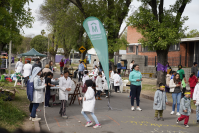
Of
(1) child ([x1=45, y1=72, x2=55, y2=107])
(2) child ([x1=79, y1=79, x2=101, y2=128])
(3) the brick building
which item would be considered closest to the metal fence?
(3) the brick building

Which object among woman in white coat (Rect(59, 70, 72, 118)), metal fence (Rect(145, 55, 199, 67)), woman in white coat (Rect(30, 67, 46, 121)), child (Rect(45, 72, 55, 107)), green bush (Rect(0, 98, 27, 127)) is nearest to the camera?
green bush (Rect(0, 98, 27, 127))

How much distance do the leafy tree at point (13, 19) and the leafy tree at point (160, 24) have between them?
7313mm

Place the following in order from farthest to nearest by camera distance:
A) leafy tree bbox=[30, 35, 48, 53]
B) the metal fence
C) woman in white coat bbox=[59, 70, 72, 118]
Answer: leafy tree bbox=[30, 35, 48, 53]
the metal fence
woman in white coat bbox=[59, 70, 72, 118]

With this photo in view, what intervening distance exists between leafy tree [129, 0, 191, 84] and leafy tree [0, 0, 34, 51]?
7.31 metres

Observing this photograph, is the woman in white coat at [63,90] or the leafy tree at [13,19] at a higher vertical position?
the leafy tree at [13,19]

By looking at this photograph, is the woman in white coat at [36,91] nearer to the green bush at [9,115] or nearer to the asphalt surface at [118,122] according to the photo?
the green bush at [9,115]

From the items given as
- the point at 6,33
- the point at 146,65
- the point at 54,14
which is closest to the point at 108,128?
the point at 6,33

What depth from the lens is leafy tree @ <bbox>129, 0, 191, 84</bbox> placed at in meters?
14.3

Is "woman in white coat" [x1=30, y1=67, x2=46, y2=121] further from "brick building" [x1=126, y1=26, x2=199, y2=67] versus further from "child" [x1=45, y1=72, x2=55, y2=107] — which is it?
"brick building" [x1=126, y1=26, x2=199, y2=67]

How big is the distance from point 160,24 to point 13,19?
29.5ft

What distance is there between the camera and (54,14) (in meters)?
37.3

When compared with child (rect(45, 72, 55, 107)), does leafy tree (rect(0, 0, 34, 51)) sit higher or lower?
higher

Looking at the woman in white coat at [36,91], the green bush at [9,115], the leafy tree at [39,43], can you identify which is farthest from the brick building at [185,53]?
the leafy tree at [39,43]

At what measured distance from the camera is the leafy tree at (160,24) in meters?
14.3
